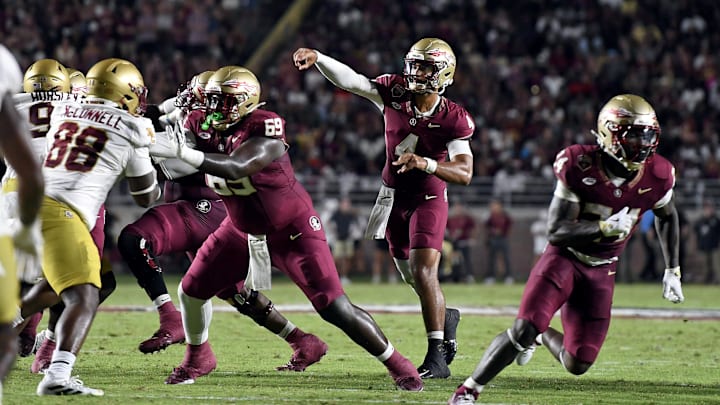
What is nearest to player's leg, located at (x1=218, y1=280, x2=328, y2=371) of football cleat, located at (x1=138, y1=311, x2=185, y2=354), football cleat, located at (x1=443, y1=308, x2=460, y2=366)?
football cleat, located at (x1=138, y1=311, x2=185, y2=354)

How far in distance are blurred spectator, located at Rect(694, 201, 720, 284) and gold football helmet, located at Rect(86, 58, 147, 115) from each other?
14081 millimetres

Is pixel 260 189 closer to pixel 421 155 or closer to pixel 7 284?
pixel 421 155

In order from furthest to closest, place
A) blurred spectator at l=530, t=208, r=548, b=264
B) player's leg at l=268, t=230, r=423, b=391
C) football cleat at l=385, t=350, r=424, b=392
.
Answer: blurred spectator at l=530, t=208, r=548, b=264
football cleat at l=385, t=350, r=424, b=392
player's leg at l=268, t=230, r=423, b=391

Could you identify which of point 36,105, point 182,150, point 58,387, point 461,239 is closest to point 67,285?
point 58,387

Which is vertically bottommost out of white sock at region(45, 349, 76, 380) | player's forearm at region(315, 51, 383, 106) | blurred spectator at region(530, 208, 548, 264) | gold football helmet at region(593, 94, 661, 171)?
blurred spectator at region(530, 208, 548, 264)

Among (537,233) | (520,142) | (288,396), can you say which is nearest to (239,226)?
(288,396)

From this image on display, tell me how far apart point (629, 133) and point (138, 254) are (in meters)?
3.42

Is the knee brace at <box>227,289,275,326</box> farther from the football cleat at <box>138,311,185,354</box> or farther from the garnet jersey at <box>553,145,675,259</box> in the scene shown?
the garnet jersey at <box>553,145,675,259</box>

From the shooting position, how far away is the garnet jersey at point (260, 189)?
20.6 ft

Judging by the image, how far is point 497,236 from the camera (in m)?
18.9

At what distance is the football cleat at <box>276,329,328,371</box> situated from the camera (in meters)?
7.32

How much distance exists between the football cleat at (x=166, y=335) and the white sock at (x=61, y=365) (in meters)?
1.67

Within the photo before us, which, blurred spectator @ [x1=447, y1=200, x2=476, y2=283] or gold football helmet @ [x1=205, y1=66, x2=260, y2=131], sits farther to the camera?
blurred spectator @ [x1=447, y1=200, x2=476, y2=283]

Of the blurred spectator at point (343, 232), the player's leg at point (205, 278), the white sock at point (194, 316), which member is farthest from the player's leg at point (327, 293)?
the blurred spectator at point (343, 232)
